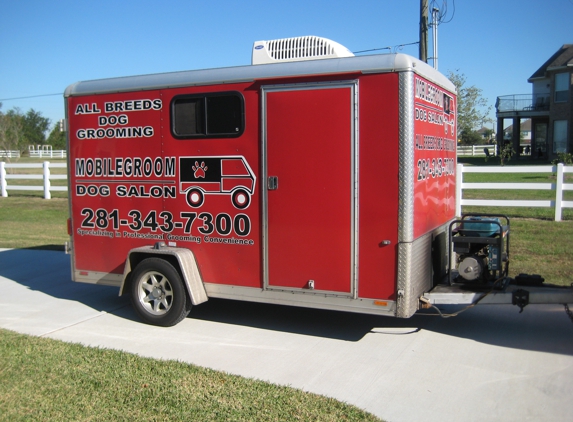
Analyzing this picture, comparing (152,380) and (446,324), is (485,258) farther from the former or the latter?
(152,380)

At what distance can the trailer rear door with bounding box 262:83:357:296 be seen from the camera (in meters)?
5.75

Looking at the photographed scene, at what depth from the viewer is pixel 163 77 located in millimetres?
6715

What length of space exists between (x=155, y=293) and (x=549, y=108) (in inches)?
1498

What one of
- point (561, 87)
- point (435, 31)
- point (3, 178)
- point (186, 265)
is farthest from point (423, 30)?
point (561, 87)

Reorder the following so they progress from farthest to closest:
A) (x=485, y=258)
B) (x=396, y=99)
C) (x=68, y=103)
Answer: (x=68, y=103) → (x=485, y=258) → (x=396, y=99)

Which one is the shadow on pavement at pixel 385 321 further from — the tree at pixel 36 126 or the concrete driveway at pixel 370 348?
the tree at pixel 36 126

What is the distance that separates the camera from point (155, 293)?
680cm

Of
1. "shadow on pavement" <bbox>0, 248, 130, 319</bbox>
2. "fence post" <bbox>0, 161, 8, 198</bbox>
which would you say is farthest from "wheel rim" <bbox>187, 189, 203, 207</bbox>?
"fence post" <bbox>0, 161, 8, 198</bbox>

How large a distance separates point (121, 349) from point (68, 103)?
3.22 m

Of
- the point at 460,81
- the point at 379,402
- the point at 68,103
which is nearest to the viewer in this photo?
the point at 379,402

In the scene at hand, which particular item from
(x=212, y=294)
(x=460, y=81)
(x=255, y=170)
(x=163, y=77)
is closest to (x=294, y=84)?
(x=255, y=170)

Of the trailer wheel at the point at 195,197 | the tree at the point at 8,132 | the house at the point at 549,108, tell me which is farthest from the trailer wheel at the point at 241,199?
the tree at the point at 8,132

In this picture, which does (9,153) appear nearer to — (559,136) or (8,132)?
(8,132)

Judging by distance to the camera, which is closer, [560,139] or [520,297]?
[520,297]
